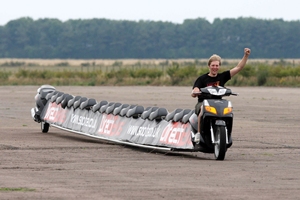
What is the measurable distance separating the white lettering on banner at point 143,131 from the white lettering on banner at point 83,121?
1.72 m

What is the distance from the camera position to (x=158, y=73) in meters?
73.8

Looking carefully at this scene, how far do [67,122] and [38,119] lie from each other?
1468 mm

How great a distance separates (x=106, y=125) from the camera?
18859 mm

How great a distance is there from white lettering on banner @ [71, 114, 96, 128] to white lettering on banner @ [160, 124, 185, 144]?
3.10m

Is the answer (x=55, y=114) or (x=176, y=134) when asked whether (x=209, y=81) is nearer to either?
(x=176, y=134)

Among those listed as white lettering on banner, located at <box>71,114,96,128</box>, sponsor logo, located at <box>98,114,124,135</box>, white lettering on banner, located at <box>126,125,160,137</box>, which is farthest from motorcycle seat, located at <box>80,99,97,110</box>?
white lettering on banner, located at <box>126,125,160,137</box>

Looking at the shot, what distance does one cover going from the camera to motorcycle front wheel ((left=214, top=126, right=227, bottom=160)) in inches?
588

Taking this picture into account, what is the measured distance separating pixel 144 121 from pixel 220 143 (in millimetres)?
2939

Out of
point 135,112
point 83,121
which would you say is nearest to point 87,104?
point 83,121

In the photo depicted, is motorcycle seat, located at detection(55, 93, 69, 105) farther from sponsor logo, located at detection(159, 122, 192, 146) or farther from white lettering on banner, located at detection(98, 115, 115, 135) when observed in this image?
sponsor logo, located at detection(159, 122, 192, 146)

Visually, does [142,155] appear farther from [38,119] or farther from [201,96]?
[38,119]

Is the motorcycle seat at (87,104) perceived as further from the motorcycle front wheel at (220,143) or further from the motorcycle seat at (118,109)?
the motorcycle front wheel at (220,143)

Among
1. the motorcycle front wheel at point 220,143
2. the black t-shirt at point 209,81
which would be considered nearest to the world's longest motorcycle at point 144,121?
the motorcycle front wheel at point 220,143

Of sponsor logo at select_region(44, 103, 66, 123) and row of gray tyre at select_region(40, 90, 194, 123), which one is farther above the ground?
row of gray tyre at select_region(40, 90, 194, 123)
